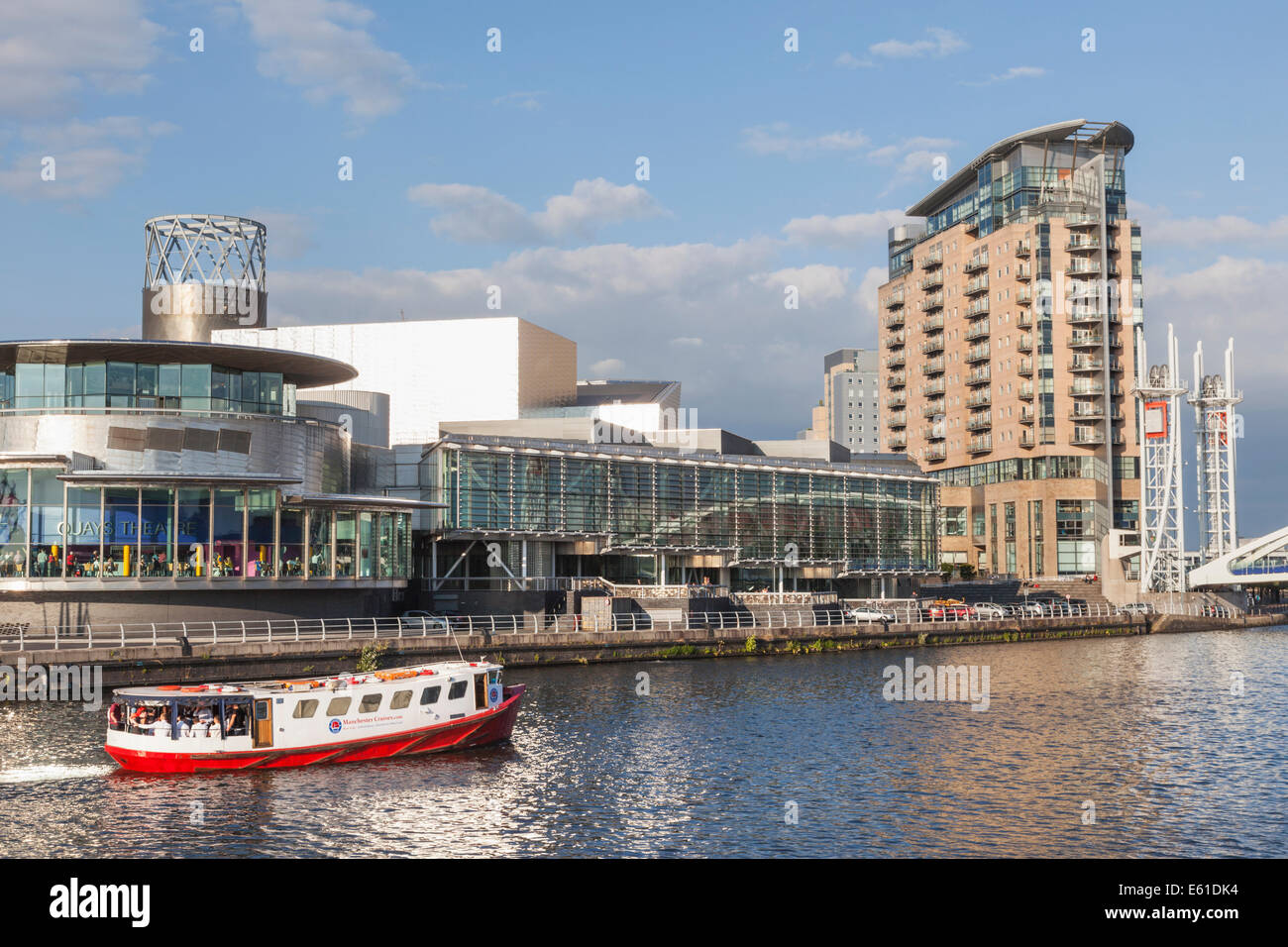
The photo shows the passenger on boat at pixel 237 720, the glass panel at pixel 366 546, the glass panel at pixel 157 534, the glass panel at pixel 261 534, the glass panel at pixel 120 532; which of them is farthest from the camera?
the glass panel at pixel 366 546

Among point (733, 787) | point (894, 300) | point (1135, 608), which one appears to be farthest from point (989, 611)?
point (894, 300)

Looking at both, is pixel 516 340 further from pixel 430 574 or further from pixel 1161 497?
pixel 1161 497

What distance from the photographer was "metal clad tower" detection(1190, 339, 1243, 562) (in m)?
135

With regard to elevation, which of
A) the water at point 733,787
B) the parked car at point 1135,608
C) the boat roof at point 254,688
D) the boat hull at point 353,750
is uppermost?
the boat roof at point 254,688

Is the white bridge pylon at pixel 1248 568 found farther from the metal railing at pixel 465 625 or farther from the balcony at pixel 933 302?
the balcony at pixel 933 302

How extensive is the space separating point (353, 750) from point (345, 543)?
3190cm

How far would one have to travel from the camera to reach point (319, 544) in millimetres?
74438

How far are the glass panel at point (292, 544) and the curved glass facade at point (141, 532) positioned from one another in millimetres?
59

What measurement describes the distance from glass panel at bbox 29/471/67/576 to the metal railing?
12.8 ft

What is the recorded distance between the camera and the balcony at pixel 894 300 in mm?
187113

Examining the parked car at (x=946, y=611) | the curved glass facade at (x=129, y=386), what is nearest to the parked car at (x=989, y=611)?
the parked car at (x=946, y=611)

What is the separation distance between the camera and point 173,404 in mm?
76438

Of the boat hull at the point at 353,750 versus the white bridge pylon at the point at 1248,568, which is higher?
the white bridge pylon at the point at 1248,568

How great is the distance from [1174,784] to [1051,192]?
128 m
